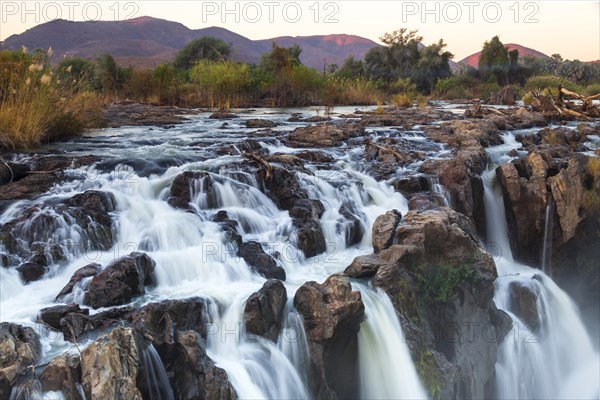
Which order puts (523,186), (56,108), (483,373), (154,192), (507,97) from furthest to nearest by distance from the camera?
(507,97), (56,108), (523,186), (154,192), (483,373)

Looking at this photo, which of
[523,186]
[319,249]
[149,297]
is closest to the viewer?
[149,297]

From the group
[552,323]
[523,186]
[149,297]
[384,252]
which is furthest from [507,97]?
[149,297]

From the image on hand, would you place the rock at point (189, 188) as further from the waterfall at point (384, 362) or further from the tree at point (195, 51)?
the tree at point (195, 51)

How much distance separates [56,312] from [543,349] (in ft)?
22.1

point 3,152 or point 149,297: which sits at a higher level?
point 3,152

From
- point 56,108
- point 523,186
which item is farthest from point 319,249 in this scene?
point 56,108

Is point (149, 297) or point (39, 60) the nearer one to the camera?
point (149, 297)

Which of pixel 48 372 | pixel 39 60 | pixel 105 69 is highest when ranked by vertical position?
pixel 105 69

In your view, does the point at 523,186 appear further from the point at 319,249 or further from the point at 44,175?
the point at 44,175

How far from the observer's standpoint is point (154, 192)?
Result: 9148 millimetres

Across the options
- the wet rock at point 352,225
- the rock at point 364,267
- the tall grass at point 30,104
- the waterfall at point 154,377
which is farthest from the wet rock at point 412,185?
the tall grass at point 30,104

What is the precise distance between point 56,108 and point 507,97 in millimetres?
24963

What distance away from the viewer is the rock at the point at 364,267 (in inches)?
273

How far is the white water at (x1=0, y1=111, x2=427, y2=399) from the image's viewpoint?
579cm
